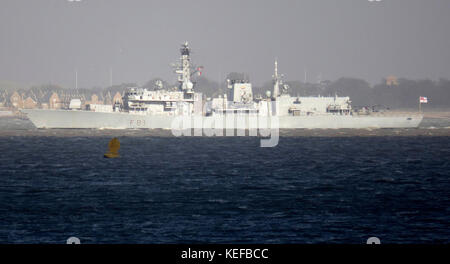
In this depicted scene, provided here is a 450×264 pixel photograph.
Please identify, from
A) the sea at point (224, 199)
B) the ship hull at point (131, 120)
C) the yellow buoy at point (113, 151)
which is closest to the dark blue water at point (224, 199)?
the sea at point (224, 199)

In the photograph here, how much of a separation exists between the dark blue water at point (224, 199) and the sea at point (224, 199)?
43mm

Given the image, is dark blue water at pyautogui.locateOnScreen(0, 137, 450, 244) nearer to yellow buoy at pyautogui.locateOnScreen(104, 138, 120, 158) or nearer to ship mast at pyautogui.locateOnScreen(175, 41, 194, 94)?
yellow buoy at pyautogui.locateOnScreen(104, 138, 120, 158)

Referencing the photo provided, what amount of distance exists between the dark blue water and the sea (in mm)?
43

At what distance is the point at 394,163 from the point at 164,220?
27.0 m

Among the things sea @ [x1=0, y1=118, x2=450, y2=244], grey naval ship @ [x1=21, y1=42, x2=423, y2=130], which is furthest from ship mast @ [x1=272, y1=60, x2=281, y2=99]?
sea @ [x1=0, y1=118, x2=450, y2=244]

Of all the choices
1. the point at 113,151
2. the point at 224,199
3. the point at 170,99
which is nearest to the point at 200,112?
the point at 170,99

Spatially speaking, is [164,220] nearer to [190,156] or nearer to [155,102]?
[190,156]

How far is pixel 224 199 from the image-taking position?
24656mm

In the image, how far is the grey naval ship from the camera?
273 feet

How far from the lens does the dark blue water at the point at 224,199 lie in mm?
17812

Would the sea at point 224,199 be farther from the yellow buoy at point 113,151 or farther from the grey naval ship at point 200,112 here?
the grey naval ship at point 200,112

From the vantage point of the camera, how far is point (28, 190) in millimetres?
27516
